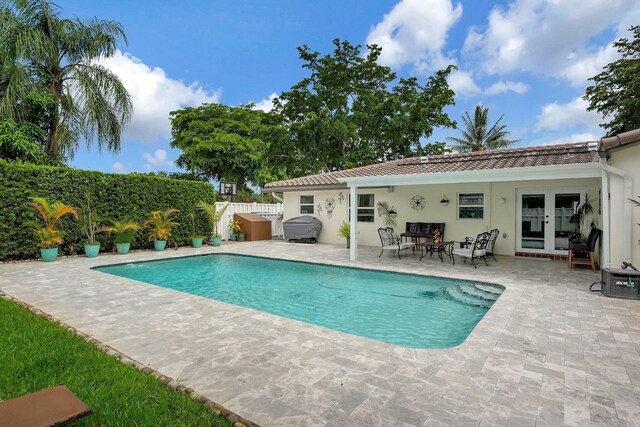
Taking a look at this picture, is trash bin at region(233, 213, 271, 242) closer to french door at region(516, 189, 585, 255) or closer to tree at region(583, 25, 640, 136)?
french door at region(516, 189, 585, 255)

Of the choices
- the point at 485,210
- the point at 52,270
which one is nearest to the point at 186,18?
the point at 52,270

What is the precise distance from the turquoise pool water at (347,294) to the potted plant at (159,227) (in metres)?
2.21

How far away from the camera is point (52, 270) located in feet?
28.4

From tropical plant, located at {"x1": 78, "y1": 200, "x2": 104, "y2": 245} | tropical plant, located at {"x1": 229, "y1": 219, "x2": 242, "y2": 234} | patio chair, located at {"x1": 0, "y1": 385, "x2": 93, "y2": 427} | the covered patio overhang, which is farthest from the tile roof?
patio chair, located at {"x1": 0, "y1": 385, "x2": 93, "y2": 427}

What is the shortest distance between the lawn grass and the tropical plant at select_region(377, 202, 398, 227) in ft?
38.7

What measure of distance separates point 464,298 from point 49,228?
37.2ft

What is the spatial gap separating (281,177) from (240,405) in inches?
1159

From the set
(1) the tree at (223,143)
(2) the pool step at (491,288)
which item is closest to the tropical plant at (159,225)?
(2) the pool step at (491,288)

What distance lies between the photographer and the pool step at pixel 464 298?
6.37m

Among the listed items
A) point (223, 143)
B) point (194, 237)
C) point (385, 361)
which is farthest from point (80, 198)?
point (223, 143)

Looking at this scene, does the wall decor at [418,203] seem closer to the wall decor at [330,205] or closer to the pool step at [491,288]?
the wall decor at [330,205]

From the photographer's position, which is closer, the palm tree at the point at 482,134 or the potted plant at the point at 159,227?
the potted plant at the point at 159,227

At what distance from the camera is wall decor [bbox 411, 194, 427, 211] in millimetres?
13586

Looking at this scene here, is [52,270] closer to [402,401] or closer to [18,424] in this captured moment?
[18,424]
